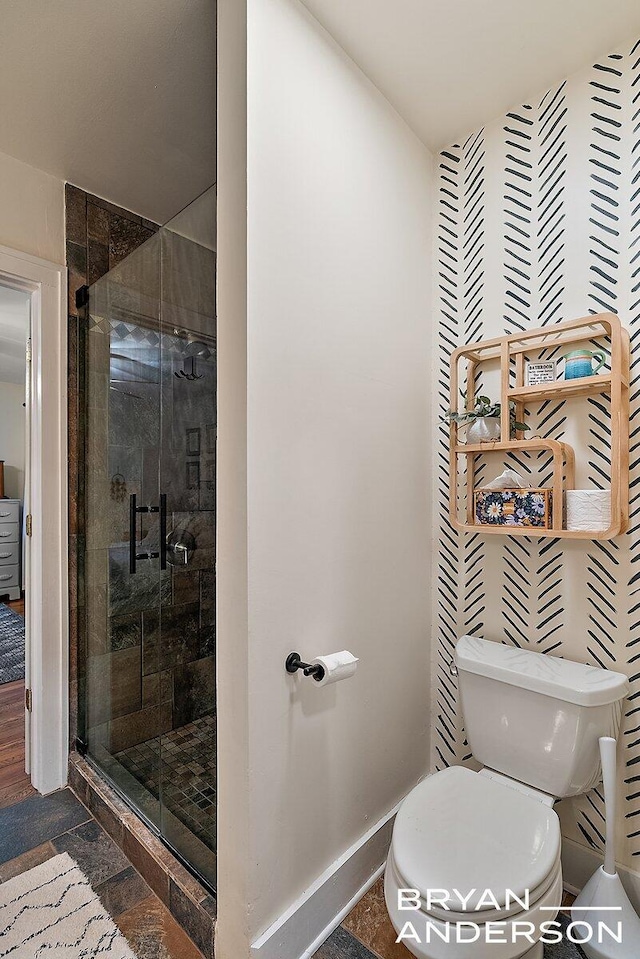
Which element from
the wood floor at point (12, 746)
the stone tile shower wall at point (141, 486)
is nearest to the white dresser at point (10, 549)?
the wood floor at point (12, 746)

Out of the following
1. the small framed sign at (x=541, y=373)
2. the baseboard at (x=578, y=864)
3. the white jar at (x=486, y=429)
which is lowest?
the baseboard at (x=578, y=864)

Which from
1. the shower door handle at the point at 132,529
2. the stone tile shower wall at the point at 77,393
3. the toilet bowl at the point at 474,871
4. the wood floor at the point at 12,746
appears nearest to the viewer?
the toilet bowl at the point at 474,871

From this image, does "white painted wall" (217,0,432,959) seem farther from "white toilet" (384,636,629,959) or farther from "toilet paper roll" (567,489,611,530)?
"toilet paper roll" (567,489,611,530)

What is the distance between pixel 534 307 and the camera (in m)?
1.62

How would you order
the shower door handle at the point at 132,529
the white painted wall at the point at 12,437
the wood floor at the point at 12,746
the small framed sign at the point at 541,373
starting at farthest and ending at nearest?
the white painted wall at the point at 12,437
the wood floor at the point at 12,746
the shower door handle at the point at 132,529
the small framed sign at the point at 541,373

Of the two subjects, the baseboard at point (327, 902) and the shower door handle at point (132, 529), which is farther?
the shower door handle at point (132, 529)

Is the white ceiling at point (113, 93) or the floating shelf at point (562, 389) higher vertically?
the white ceiling at point (113, 93)

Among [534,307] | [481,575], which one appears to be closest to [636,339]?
[534,307]

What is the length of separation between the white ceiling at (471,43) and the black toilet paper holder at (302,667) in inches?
68.1

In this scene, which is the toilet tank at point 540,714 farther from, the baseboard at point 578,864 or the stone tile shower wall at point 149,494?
the stone tile shower wall at point 149,494

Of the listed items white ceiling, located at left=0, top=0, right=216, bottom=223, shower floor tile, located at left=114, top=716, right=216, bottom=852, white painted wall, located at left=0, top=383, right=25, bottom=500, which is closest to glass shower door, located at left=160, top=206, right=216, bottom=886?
shower floor tile, located at left=114, top=716, right=216, bottom=852

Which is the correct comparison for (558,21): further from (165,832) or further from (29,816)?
(29,816)

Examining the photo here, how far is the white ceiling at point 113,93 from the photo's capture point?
135cm

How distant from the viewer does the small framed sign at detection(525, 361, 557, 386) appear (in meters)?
1.52
